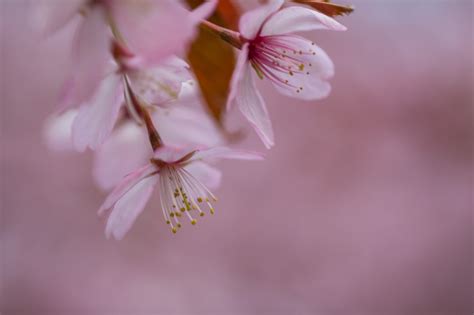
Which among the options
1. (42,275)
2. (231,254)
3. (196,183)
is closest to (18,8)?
(42,275)

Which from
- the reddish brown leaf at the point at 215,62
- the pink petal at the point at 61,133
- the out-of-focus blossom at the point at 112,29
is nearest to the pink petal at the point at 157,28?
the out-of-focus blossom at the point at 112,29

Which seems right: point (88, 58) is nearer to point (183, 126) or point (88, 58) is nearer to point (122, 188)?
point (122, 188)

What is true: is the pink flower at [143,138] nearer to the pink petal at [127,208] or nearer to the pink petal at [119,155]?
the pink petal at [119,155]

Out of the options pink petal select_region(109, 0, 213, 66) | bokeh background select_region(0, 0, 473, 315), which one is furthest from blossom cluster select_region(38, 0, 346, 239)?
bokeh background select_region(0, 0, 473, 315)

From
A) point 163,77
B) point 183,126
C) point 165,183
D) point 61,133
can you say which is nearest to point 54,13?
point 163,77

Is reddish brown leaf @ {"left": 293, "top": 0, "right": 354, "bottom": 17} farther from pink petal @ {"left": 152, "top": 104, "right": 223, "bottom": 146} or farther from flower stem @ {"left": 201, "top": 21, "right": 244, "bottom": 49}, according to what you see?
pink petal @ {"left": 152, "top": 104, "right": 223, "bottom": 146}

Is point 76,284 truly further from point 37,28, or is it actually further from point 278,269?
point 37,28

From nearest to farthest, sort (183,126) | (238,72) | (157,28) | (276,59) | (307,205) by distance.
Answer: (157,28) < (238,72) < (276,59) < (183,126) < (307,205)
